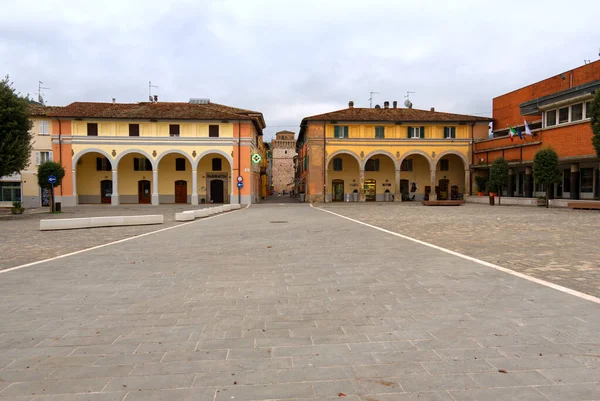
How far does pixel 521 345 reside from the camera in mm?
3582

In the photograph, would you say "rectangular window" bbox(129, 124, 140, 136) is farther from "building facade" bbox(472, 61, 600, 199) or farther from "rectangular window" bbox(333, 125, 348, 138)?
"building facade" bbox(472, 61, 600, 199)

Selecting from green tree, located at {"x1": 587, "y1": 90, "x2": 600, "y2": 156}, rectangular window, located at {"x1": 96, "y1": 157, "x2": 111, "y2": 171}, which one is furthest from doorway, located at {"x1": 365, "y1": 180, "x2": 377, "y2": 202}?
rectangular window, located at {"x1": 96, "y1": 157, "x2": 111, "y2": 171}

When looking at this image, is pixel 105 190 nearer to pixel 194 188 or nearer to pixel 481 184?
pixel 194 188

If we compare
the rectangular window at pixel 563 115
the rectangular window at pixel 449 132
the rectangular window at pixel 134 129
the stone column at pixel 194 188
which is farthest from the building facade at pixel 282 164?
the rectangular window at pixel 563 115

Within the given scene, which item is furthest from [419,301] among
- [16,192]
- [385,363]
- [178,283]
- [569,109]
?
[16,192]

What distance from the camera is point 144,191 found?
40.9 metres

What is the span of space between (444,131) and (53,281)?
4052 cm

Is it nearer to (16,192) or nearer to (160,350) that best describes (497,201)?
(160,350)

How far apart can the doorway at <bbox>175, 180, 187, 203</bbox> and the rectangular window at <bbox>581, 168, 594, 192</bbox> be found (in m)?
34.5

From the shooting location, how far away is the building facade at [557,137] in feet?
88.6

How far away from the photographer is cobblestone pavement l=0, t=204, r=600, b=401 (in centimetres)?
289

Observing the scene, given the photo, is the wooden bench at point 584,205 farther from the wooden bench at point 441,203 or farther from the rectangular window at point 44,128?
the rectangular window at point 44,128

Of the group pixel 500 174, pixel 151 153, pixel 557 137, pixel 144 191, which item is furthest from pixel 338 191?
pixel 557 137

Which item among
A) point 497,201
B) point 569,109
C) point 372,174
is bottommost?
point 497,201
